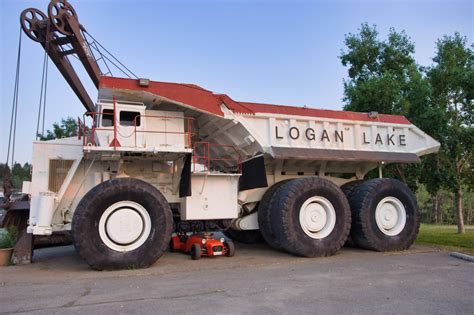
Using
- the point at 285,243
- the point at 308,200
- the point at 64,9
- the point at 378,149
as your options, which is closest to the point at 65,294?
the point at 285,243

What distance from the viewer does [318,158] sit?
1011cm

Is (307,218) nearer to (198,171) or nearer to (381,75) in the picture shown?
(198,171)

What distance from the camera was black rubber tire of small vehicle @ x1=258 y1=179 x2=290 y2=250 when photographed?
9691 mm

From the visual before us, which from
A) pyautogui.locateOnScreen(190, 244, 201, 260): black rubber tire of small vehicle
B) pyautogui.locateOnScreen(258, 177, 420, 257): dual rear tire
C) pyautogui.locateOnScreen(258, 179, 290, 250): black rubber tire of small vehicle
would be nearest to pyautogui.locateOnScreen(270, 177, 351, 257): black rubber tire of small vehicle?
pyautogui.locateOnScreen(258, 177, 420, 257): dual rear tire

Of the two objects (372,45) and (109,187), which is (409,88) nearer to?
(372,45)

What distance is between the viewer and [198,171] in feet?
30.3

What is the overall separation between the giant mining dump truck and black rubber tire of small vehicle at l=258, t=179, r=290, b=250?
0.15 ft

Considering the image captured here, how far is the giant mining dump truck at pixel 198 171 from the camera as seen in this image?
26.4ft

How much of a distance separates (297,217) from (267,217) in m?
0.80

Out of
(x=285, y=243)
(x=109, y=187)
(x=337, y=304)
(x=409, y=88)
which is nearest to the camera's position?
(x=337, y=304)

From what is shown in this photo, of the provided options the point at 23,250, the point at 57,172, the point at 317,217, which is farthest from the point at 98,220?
the point at 317,217

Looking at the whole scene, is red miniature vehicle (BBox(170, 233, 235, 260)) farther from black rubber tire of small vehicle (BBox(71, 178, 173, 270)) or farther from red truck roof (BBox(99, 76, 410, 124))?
red truck roof (BBox(99, 76, 410, 124))

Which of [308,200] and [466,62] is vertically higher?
[466,62]

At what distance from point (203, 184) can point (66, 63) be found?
5.01m
